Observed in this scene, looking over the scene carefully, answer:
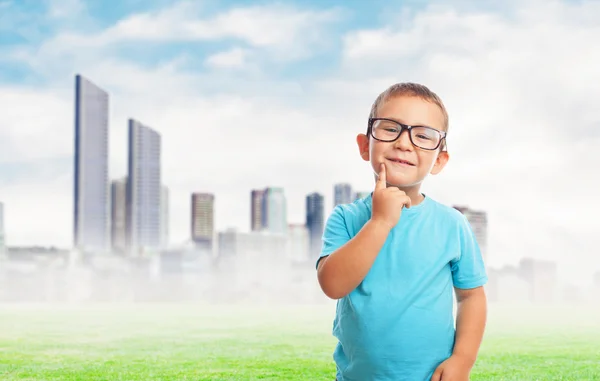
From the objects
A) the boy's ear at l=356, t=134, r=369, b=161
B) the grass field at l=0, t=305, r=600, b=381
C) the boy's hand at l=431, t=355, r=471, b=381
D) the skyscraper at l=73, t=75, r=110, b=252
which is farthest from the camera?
the skyscraper at l=73, t=75, r=110, b=252

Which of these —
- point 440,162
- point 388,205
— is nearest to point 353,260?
point 388,205

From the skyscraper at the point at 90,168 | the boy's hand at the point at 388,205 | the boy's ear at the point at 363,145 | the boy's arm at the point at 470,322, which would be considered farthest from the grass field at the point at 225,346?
the skyscraper at the point at 90,168

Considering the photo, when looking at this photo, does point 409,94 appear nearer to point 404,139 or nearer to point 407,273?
point 404,139

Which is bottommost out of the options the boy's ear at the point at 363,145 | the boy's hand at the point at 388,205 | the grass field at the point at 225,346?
the grass field at the point at 225,346

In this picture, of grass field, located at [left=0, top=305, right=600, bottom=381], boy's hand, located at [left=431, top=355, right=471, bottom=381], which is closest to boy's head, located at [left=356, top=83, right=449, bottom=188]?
boy's hand, located at [left=431, top=355, right=471, bottom=381]

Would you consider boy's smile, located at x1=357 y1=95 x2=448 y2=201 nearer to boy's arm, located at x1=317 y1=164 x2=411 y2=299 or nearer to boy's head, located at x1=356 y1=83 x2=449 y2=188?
boy's head, located at x1=356 y1=83 x2=449 y2=188

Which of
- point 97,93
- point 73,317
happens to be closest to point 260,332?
point 73,317

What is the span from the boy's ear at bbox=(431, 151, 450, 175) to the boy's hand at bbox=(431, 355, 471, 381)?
18.7 inches

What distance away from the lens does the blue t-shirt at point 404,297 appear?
168cm

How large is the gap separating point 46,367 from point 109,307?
7.76 metres

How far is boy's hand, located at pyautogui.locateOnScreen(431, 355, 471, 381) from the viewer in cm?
168

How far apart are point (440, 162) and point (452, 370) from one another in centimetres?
53

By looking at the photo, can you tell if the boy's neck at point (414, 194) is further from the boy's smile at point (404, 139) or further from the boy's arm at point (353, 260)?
the boy's arm at point (353, 260)

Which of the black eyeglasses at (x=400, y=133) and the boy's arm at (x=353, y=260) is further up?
the black eyeglasses at (x=400, y=133)
